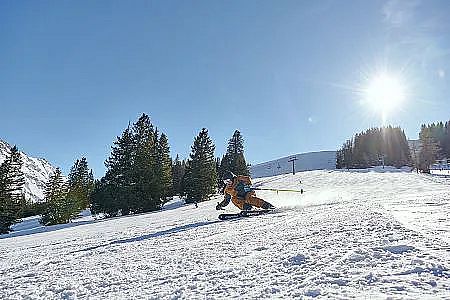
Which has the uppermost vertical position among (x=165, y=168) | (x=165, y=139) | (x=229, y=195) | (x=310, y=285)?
(x=165, y=139)

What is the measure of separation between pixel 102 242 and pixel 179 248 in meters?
4.22

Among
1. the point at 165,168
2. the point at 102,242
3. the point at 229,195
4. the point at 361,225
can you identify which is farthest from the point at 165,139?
the point at 361,225

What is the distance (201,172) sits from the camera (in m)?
47.3

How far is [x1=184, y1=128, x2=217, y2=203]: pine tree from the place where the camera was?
46.1m

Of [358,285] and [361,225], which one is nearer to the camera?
[358,285]

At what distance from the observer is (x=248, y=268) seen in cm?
665

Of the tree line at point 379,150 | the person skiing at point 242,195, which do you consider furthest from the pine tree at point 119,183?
the tree line at point 379,150

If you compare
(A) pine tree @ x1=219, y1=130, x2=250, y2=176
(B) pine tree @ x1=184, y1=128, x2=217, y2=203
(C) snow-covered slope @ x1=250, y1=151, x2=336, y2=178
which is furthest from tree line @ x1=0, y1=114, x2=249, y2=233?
(C) snow-covered slope @ x1=250, y1=151, x2=336, y2=178

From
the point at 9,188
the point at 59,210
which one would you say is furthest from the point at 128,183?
the point at 9,188

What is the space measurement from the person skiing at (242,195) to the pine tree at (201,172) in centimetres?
2639

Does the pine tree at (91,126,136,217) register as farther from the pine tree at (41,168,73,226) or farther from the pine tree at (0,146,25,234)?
the pine tree at (0,146,25,234)

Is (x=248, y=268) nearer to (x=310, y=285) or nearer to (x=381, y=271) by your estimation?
(x=310, y=285)

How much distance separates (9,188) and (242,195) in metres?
35.9

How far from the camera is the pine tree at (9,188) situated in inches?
1596
